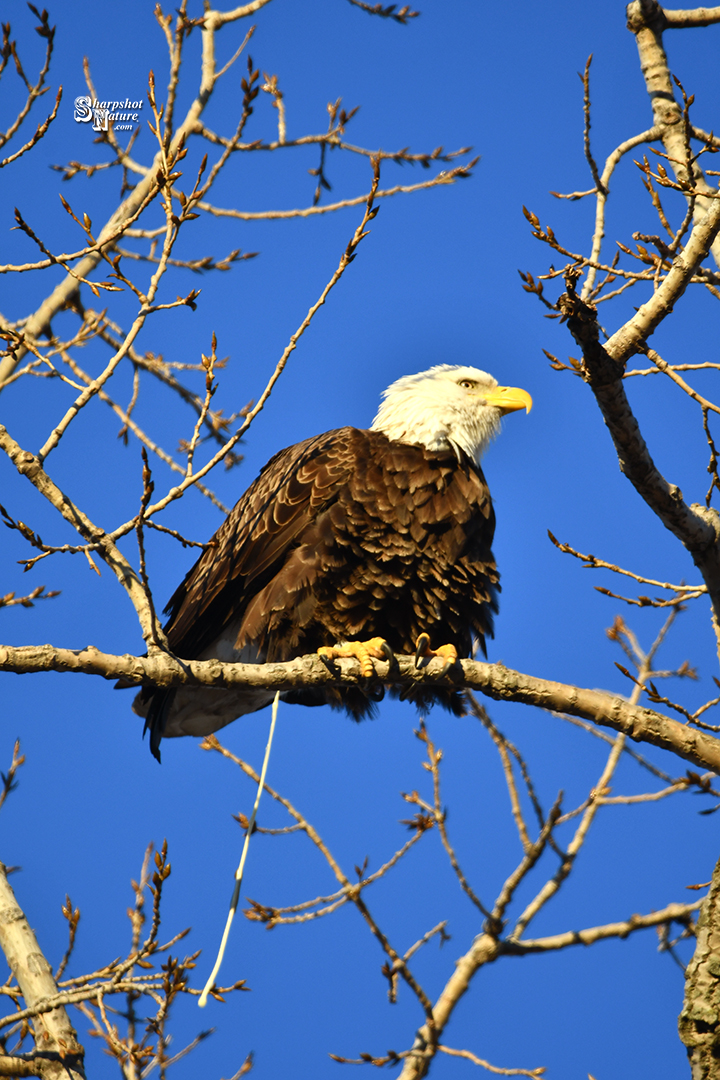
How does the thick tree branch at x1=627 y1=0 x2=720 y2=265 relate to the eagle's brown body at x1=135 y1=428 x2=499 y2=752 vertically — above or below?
above

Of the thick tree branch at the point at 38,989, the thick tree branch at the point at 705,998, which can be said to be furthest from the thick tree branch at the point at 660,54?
the thick tree branch at the point at 38,989

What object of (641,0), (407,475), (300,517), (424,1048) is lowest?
(424,1048)

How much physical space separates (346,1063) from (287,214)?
4009mm

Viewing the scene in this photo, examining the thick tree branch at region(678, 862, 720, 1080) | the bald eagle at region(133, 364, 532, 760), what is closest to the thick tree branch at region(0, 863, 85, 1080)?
the bald eagle at region(133, 364, 532, 760)

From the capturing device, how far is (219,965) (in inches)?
98.0

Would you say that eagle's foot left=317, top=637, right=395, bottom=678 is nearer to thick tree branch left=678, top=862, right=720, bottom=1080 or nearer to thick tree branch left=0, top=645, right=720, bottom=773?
thick tree branch left=0, top=645, right=720, bottom=773

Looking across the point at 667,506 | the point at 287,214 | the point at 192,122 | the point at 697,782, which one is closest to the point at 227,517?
the point at 287,214

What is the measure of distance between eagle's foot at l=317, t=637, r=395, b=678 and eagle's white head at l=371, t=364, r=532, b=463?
104cm

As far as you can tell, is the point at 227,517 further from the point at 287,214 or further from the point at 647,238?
the point at 647,238

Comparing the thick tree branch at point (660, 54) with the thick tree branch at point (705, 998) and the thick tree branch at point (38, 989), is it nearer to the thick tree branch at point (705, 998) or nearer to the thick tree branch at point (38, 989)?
the thick tree branch at point (705, 998)

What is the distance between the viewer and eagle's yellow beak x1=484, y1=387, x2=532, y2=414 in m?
4.73

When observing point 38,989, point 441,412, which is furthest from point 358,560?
point 38,989

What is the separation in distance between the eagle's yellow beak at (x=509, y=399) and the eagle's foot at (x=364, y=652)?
1516 millimetres

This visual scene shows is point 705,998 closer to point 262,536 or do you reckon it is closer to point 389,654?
point 389,654
